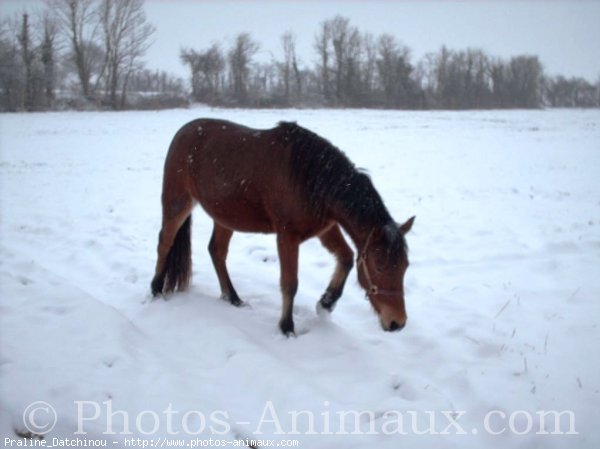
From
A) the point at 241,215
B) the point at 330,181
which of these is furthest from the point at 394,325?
the point at 241,215

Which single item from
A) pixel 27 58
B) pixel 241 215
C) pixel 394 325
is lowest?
pixel 394 325

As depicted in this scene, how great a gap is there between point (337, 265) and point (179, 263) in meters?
1.66

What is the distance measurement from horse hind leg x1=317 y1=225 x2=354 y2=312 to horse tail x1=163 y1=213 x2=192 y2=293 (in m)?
1.47

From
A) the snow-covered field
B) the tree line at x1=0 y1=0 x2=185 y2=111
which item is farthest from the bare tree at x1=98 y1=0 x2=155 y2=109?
the snow-covered field

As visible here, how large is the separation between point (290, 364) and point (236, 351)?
456 mm

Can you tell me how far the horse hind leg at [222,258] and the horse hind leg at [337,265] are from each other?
0.93m

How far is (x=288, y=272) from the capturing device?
11.9ft

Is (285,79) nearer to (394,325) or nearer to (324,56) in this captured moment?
(324,56)

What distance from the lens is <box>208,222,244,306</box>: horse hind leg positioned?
169 inches

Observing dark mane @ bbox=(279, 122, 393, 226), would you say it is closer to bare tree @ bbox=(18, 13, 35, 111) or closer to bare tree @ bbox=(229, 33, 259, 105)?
bare tree @ bbox=(18, 13, 35, 111)

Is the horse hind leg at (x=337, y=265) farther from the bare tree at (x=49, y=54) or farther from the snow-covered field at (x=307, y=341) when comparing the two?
the bare tree at (x=49, y=54)

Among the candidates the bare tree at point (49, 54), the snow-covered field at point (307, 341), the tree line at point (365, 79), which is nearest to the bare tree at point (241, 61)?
the tree line at point (365, 79)

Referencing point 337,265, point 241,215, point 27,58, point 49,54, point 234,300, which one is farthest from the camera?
point 49,54

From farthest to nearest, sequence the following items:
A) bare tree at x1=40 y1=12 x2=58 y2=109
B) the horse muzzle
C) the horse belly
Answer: bare tree at x1=40 y1=12 x2=58 y2=109 → the horse belly → the horse muzzle
